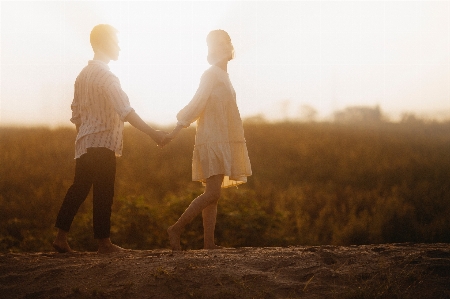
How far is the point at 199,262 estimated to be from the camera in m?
3.94

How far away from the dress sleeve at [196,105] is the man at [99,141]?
1.20 ft

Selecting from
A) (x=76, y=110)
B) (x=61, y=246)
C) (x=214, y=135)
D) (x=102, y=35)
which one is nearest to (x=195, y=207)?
(x=214, y=135)

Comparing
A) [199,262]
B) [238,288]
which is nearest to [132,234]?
[199,262]

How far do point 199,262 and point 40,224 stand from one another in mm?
4944

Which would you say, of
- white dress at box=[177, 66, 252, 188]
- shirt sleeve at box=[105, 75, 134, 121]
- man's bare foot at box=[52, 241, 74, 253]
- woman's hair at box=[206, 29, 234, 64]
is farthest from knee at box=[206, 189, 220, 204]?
man's bare foot at box=[52, 241, 74, 253]

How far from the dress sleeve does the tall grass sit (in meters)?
2.27

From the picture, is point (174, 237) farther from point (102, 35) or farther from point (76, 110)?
point (102, 35)

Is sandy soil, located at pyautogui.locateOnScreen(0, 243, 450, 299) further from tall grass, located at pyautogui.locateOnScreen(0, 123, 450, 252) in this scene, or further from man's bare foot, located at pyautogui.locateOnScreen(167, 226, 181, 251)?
tall grass, located at pyautogui.locateOnScreen(0, 123, 450, 252)

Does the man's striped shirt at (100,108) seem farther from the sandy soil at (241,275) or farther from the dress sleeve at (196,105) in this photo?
the sandy soil at (241,275)

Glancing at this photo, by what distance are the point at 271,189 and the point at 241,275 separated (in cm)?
677

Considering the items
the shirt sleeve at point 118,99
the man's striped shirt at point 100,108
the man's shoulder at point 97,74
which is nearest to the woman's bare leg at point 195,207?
the man's striped shirt at point 100,108

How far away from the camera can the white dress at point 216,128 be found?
4.94 meters

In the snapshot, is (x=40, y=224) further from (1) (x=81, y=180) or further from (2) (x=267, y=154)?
(2) (x=267, y=154)

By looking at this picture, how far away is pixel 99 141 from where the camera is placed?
4.77 meters
